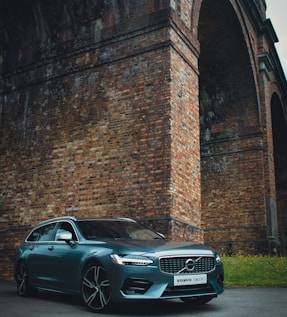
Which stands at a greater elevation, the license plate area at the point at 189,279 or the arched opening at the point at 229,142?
the arched opening at the point at 229,142

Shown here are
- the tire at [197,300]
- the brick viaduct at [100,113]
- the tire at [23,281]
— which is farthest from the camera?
the brick viaduct at [100,113]

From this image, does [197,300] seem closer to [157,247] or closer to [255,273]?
[157,247]

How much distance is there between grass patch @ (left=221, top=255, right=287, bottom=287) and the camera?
31.0ft

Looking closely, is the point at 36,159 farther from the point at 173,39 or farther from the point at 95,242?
the point at 95,242

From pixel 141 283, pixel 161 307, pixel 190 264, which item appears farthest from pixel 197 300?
pixel 141 283

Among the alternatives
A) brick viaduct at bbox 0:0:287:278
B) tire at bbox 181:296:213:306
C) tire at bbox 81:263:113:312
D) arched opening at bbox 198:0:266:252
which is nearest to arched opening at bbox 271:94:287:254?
arched opening at bbox 198:0:266:252

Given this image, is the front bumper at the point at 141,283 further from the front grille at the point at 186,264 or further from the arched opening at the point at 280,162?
the arched opening at the point at 280,162

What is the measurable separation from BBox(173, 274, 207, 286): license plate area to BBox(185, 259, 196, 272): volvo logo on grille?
0.09 metres

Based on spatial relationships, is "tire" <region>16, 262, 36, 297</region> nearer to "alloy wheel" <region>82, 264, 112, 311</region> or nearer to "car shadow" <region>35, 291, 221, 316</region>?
"car shadow" <region>35, 291, 221, 316</region>

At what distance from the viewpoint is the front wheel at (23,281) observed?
762 centimetres

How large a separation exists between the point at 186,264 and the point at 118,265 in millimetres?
834

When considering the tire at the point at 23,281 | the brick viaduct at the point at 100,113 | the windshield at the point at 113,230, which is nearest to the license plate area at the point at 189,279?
the windshield at the point at 113,230

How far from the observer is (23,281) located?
7715mm

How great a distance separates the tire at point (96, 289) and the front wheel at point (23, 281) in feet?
5.91
